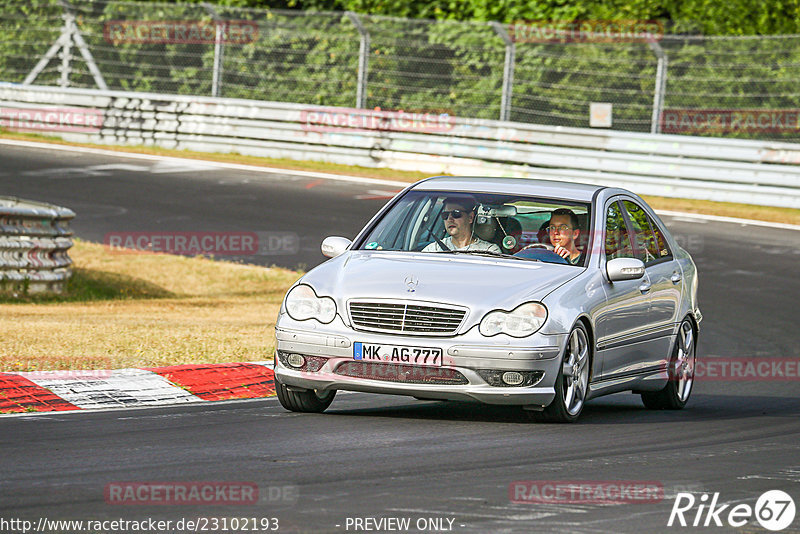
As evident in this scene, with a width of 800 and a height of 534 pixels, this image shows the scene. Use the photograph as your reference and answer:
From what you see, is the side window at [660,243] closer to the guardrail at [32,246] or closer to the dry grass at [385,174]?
the guardrail at [32,246]

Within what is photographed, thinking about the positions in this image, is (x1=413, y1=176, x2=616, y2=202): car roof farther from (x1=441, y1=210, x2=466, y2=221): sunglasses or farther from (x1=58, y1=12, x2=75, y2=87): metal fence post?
(x1=58, y1=12, x2=75, y2=87): metal fence post

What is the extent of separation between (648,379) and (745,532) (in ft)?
13.1

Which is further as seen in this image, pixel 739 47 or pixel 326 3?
pixel 326 3

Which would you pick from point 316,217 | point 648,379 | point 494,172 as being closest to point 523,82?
point 494,172

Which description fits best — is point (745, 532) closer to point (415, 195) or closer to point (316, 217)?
point (415, 195)

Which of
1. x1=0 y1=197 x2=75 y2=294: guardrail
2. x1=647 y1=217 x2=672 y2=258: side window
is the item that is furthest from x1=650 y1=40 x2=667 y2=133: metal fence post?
x1=647 y1=217 x2=672 y2=258: side window

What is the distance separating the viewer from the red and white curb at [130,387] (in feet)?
27.9

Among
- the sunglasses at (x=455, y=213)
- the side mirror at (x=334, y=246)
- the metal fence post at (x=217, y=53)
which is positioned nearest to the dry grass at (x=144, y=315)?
the side mirror at (x=334, y=246)

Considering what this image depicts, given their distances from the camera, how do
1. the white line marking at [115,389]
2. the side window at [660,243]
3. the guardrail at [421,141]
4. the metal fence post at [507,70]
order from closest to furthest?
the white line marking at [115,389]
the side window at [660,243]
the guardrail at [421,141]
the metal fence post at [507,70]

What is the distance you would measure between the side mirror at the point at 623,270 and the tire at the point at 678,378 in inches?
52.1

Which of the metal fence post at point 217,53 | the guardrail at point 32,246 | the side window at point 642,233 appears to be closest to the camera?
the side window at point 642,233

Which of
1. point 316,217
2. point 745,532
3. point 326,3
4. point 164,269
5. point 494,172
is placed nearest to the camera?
point 745,532

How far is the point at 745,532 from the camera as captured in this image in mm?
5633

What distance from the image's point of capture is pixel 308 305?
818cm
